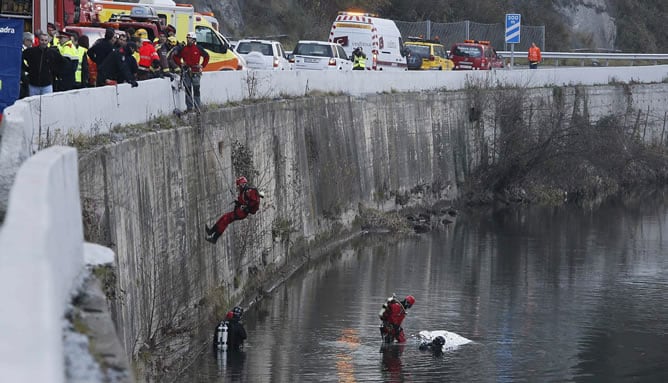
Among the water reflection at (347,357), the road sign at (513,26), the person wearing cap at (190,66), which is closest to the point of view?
the water reflection at (347,357)

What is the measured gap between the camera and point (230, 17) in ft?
177

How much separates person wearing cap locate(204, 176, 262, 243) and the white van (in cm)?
2547

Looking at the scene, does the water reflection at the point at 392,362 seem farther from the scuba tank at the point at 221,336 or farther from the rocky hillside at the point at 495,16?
the rocky hillside at the point at 495,16

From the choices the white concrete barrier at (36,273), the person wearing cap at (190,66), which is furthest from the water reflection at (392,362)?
the white concrete barrier at (36,273)

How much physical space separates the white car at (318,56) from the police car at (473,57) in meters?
10.8

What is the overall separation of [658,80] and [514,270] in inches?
1163

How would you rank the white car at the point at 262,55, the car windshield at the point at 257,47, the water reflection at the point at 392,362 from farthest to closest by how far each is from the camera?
the car windshield at the point at 257,47 → the white car at the point at 262,55 → the water reflection at the point at 392,362

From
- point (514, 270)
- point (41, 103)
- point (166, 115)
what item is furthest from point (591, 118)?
point (41, 103)

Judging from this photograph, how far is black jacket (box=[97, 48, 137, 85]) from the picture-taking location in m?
18.4

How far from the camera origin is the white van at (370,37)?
46.6 m

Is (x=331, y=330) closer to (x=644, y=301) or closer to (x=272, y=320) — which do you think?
(x=272, y=320)

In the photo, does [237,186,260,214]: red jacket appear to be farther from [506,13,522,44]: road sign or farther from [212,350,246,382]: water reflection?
[506,13,522,44]: road sign

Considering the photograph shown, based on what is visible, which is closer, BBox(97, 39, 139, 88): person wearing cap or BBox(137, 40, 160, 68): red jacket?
BBox(97, 39, 139, 88): person wearing cap

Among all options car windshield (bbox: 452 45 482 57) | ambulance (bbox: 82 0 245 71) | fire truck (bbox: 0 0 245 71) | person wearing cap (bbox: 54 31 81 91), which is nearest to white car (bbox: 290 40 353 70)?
fire truck (bbox: 0 0 245 71)
